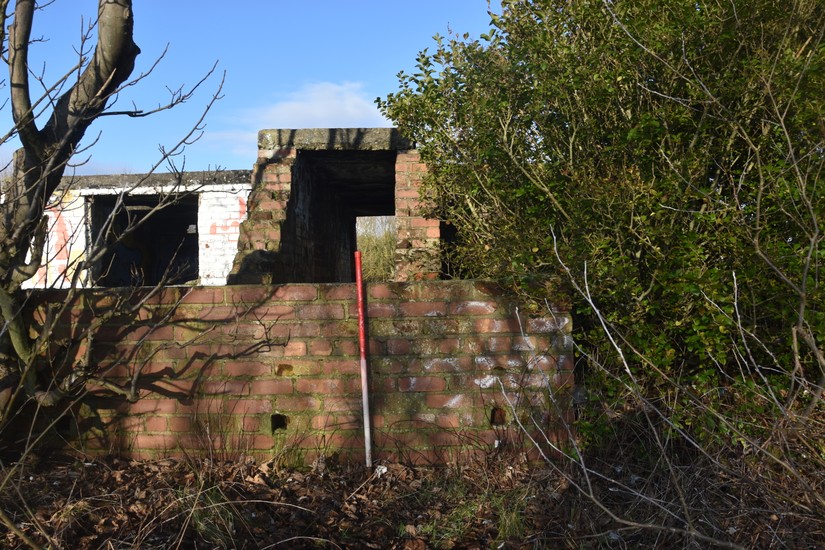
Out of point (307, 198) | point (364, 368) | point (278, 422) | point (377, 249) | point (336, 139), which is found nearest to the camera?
point (364, 368)

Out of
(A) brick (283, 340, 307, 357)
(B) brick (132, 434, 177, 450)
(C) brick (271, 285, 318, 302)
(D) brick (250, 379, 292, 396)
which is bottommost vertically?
(B) brick (132, 434, 177, 450)

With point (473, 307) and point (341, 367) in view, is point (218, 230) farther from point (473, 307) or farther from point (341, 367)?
point (473, 307)

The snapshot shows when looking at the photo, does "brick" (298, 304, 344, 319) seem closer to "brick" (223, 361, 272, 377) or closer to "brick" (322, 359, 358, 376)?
"brick" (322, 359, 358, 376)

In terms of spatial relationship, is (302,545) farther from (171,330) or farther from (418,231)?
(418,231)

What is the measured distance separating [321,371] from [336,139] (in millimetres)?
2914

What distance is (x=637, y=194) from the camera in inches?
155

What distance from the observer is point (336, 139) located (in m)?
6.12

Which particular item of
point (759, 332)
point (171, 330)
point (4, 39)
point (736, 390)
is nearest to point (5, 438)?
point (171, 330)

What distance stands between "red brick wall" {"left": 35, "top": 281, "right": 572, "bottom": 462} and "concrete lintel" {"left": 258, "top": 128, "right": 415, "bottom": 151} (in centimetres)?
249

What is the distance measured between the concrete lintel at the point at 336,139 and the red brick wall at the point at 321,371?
2.49 m

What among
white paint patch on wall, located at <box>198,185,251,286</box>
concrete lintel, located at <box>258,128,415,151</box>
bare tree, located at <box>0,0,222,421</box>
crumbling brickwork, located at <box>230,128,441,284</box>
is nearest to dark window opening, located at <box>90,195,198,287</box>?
white paint patch on wall, located at <box>198,185,251,286</box>

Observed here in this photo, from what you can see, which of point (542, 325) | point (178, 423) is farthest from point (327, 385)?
point (542, 325)

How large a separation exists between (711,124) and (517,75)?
137cm

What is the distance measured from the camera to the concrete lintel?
6062mm
